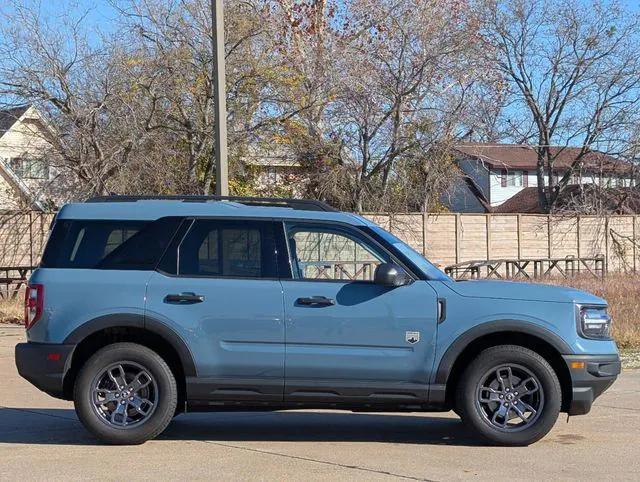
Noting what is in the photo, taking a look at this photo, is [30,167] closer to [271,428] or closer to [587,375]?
[271,428]

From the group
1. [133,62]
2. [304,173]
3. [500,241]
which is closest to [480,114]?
[500,241]

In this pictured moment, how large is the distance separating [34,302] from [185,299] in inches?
49.4

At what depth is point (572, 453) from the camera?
777 cm

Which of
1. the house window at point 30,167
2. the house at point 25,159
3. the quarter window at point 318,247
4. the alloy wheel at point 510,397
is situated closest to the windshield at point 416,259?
the quarter window at point 318,247

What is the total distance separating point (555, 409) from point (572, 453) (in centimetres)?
Result: 37

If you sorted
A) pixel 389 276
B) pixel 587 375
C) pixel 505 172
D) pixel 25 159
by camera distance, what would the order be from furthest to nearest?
pixel 505 172, pixel 25 159, pixel 587 375, pixel 389 276

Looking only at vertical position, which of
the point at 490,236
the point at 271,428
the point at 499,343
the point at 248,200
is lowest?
the point at 271,428

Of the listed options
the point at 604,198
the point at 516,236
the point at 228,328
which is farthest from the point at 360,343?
the point at 604,198

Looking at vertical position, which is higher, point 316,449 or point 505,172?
point 505,172

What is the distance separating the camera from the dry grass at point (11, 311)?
63.9 feet

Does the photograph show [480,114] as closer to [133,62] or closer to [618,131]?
[618,131]

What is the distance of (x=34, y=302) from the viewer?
7930 millimetres

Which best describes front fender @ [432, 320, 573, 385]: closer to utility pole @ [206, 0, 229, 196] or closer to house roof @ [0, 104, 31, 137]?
utility pole @ [206, 0, 229, 196]

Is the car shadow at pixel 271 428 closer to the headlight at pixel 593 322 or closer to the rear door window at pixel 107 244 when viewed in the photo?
the headlight at pixel 593 322
